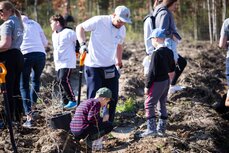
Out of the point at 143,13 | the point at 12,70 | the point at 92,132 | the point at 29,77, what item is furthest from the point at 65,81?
the point at 143,13

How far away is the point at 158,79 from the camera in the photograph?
Result: 5.84 meters

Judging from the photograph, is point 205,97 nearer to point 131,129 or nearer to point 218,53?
point 131,129

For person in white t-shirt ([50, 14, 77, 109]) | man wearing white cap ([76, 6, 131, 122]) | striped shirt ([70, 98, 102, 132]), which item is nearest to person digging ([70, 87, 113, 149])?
striped shirt ([70, 98, 102, 132])

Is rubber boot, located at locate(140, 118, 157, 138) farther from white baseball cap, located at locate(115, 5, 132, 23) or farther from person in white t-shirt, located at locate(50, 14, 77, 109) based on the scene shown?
person in white t-shirt, located at locate(50, 14, 77, 109)

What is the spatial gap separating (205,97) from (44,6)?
61.7ft

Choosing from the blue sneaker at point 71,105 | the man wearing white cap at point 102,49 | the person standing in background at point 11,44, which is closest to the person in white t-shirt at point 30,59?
the person standing in background at point 11,44

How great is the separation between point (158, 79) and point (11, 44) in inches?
79.5

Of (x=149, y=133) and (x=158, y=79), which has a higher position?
(x=158, y=79)

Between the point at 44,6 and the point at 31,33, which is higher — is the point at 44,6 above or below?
above

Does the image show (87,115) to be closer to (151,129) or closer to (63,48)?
(151,129)

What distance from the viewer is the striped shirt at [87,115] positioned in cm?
552

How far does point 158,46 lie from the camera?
580 centimetres

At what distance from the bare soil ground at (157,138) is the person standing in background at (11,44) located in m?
0.51

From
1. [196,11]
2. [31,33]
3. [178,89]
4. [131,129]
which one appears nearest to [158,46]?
[131,129]
